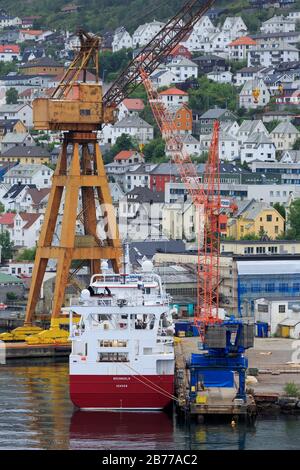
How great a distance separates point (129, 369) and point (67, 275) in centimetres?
1341

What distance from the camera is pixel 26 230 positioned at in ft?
278

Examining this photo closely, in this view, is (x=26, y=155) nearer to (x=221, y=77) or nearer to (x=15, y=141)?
(x=15, y=141)

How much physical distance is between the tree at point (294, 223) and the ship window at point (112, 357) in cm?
3230

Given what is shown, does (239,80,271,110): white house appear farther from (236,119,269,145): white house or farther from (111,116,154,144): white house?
(236,119,269,145): white house

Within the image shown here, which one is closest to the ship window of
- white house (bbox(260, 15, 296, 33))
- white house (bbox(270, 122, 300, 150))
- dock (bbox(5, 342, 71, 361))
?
dock (bbox(5, 342, 71, 361))

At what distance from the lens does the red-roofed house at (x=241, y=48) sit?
125556 mm

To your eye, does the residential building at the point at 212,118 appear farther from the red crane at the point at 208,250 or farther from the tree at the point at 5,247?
the red crane at the point at 208,250

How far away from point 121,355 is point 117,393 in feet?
3.09

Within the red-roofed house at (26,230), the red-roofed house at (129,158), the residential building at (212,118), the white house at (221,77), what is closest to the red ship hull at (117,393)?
the red-roofed house at (26,230)

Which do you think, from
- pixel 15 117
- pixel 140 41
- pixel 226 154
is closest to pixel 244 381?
pixel 226 154

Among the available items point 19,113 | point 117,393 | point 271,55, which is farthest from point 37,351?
point 271,55

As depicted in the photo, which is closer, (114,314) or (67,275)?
(114,314)

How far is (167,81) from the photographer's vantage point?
118m
